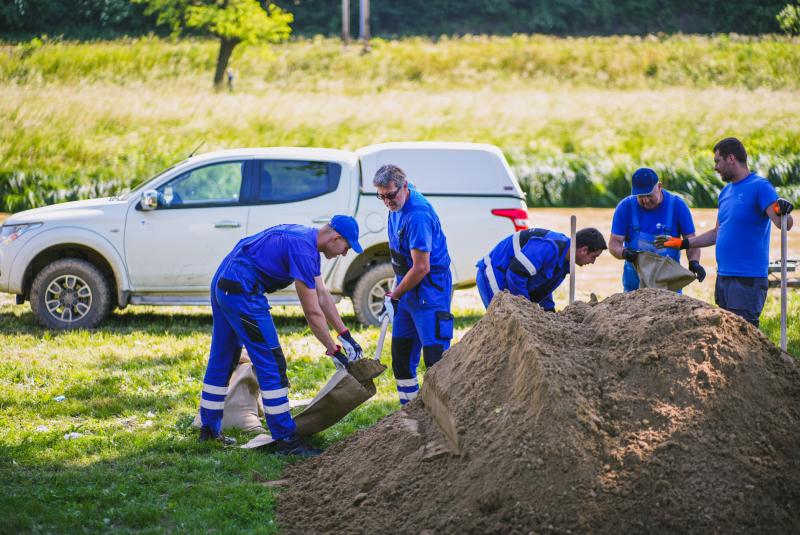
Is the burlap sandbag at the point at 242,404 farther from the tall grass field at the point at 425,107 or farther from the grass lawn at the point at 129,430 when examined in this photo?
the tall grass field at the point at 425,107

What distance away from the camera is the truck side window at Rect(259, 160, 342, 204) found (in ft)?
26.8

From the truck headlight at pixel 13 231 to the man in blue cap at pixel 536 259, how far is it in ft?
18.4

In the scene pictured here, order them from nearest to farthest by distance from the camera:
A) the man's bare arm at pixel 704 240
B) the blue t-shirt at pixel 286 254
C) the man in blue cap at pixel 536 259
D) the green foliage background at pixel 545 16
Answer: the blue t-shirt at pixel 286 254
the man in blue cap at pixel 536 259
the man's bare arm at pixel 704 240
the green foliage background at pixel 545 16

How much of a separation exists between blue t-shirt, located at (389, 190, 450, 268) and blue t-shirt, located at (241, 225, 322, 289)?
657mm

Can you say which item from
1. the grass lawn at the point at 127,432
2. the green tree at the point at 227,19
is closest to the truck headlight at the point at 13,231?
the grass lawn at the point at 127,432

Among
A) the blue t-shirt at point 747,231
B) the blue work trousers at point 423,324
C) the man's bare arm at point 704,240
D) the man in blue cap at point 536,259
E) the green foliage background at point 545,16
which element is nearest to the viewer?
the man in blue cap at point 536,259

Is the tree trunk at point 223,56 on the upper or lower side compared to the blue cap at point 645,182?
upper

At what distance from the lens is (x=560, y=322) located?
426cm

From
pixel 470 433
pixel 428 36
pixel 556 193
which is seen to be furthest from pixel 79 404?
pixel 428 36

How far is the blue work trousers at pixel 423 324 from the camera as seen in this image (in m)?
5.07

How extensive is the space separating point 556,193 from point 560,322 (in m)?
13.6

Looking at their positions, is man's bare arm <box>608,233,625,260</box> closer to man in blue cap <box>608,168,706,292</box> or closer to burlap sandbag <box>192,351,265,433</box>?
man in blue cap <box>608,168,706,292</box>

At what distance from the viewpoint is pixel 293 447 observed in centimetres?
487

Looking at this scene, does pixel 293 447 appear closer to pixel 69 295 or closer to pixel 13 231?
pixel 69 295
